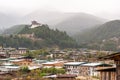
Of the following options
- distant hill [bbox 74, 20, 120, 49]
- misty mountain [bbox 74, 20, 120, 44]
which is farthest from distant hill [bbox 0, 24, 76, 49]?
misty mountain [bbox 74, 20, 120, 44]

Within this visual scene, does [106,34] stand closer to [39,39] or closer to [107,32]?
[107,32]

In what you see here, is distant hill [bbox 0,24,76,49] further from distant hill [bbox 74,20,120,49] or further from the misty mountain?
the misty mountain

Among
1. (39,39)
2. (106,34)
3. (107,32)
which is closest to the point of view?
(39,39)

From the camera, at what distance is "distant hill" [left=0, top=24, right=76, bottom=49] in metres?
87.9

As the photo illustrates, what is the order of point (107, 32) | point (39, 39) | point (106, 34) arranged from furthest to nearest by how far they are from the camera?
point (107, 32)
point (106, 34)
point (39, 39)

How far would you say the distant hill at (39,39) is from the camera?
8794 cm

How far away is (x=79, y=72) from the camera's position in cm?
4559

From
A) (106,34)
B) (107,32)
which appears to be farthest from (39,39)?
(107,32)

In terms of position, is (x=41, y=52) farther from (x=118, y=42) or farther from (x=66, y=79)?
(x=118, y=42)

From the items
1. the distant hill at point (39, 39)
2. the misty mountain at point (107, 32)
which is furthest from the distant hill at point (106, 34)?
the distant hill at point (39, 39)

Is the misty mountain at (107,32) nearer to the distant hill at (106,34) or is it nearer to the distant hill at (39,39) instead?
the distant hill at (106,34)

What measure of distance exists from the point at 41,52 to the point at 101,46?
4475 cm

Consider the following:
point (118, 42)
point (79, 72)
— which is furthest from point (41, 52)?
point (118, 42)

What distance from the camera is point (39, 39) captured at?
306ft
